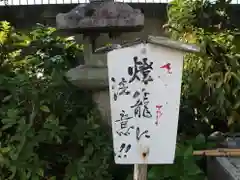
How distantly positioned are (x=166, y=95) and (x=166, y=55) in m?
0.19

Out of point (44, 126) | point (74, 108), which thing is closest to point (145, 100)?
point (44, 126)

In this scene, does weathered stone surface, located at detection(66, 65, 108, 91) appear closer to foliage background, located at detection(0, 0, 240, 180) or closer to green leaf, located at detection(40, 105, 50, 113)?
foliage background, located at detection(0, 0, 240, 180)

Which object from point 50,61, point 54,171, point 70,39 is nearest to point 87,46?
point 50,61

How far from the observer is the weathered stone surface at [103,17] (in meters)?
2.95

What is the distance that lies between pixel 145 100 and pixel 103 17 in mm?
992

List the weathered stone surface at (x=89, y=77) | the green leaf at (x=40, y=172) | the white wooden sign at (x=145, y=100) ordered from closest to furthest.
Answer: the white wooden sign at (x=145, y=100) → the green leaf at (x=40, y=172) → the weathered stone surface at (x=89, y=77)

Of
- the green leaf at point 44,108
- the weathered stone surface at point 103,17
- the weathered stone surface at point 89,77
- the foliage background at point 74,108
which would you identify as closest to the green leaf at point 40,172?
the foliage background at point 74,108

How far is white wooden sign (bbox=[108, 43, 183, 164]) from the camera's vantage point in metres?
2.13

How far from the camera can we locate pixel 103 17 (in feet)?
9.68

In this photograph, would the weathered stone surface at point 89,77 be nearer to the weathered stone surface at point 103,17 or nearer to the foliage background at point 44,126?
the foliage background at point 44,126

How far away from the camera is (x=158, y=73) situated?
214 centimetres

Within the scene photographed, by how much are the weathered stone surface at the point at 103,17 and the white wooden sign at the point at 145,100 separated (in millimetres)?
860

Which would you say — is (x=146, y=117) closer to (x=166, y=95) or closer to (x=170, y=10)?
(x=166, y=95)

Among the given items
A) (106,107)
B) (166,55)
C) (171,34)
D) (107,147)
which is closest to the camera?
(166,55)
